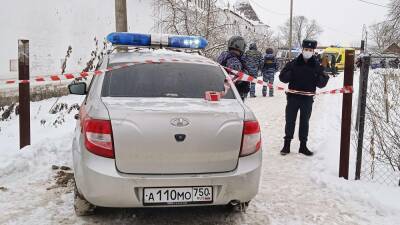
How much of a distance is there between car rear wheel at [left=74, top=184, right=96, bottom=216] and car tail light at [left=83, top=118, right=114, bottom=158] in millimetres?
649

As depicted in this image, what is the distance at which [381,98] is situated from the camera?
6.66 metres

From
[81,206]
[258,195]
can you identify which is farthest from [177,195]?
[258,195]

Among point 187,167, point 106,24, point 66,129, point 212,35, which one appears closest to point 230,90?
point 187,167

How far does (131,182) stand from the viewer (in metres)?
3.64

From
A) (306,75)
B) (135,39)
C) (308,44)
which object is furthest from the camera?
(306,75)

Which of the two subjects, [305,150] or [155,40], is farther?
[305,150]

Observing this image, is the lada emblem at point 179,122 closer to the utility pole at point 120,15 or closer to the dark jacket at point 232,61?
the dark jacket at point 232,61

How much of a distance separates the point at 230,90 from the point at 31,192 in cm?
243

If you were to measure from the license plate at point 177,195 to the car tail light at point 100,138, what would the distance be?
17.2 inches

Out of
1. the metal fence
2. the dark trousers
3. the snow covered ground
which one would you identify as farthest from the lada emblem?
the dark trousers

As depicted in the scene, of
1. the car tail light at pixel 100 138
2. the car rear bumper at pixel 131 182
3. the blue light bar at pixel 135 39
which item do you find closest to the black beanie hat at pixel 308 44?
the blue light bar at pixel 135 39

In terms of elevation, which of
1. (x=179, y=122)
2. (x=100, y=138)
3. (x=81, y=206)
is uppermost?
(x=179, y=122)

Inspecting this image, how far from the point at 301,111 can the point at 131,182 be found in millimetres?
4006

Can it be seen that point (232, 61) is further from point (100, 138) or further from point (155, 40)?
point (100, 138)
